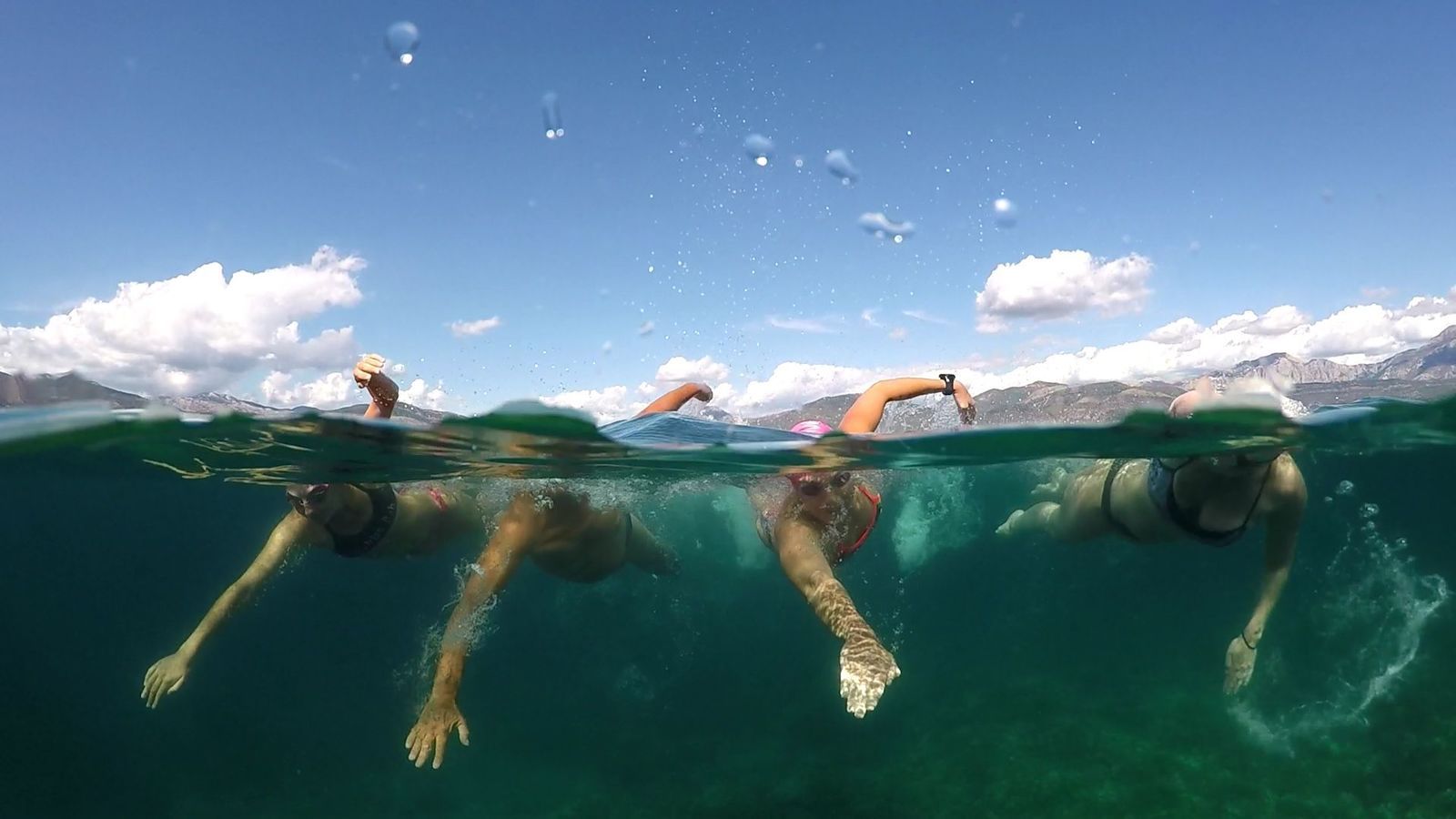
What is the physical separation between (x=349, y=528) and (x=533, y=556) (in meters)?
2.41

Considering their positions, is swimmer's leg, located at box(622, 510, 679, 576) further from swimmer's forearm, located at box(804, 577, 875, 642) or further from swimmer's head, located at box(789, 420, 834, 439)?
swimmer's forearm, located at box(804, 577, 875, 642)

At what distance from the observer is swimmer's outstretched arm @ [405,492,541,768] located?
4504mm

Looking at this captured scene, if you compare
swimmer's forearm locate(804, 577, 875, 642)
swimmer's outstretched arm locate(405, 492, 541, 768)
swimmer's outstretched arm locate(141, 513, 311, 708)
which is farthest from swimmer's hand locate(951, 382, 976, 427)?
swimmer's outstretched arm locate(141, 513, 311, 708)

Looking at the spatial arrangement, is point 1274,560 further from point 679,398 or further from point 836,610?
point 679,398

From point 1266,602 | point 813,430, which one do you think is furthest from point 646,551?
point 1266,602

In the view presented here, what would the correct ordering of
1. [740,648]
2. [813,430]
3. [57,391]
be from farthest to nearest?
1. [740,648]
2. [813,430]
3. [57,391]

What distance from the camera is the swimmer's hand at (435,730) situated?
Result: 14.4 feet

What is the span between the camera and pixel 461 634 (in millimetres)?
5250

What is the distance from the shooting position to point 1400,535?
38469mm

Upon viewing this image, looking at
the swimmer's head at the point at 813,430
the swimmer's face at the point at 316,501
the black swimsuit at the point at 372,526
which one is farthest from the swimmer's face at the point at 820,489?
the swimmer's face at the point at 316,501

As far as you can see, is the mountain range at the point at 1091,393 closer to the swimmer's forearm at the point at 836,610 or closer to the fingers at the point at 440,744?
the fingers at the point at 440,744

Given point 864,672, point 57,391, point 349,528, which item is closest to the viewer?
point 864,672

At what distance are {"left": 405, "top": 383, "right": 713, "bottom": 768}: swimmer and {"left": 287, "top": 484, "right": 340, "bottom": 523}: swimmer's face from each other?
223 cm

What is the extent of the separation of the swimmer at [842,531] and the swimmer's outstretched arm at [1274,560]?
10.8 ft
